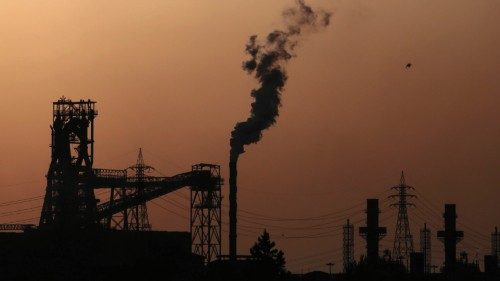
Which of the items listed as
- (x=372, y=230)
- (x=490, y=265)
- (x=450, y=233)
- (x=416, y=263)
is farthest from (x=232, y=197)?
(x=490, y=265)

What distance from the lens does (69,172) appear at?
108312 millimetres

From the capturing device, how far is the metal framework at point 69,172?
10625 cm

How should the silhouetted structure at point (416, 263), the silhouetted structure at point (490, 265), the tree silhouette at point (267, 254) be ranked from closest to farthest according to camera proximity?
the tree silhouette at point (267, 254) < the silhouetted structure at point (416, 263) < the silhouetted structure at point (490, 265)

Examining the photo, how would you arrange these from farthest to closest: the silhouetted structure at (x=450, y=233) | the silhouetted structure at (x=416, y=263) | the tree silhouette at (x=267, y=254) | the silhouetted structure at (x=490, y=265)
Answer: the silhouetted structure at (x=490, y=265)
the silhouetted structure at (x=416, y=263)
the silhouetted structure at (x=450, y=233)
the tree silhouette at (x=267, y=254)

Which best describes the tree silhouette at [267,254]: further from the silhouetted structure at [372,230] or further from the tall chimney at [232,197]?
the silhouetted structure at [372,230]

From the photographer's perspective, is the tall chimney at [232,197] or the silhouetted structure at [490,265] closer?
the tall chimney at [232,197]

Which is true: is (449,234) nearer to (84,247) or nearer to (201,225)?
(201,225)

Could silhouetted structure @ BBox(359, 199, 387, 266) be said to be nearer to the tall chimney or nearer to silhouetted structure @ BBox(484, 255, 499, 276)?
silhouetted structure @ BBox(484, 255, 499, 276)

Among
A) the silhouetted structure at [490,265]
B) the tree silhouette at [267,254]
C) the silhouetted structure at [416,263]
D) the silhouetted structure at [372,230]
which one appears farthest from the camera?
the silhouetted structure at [490,265]

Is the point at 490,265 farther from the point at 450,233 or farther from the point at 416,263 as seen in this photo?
the point at 450,233

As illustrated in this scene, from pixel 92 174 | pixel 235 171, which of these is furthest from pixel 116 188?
pixel 235 171

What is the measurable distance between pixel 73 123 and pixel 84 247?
14.1m

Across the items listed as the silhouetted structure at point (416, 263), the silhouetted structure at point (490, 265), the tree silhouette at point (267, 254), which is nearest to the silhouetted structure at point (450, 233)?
the silhouetted structure at point (416, 263)

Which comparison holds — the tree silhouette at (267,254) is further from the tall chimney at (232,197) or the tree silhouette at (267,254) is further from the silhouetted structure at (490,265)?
the silhouetted structure at (490,265)
